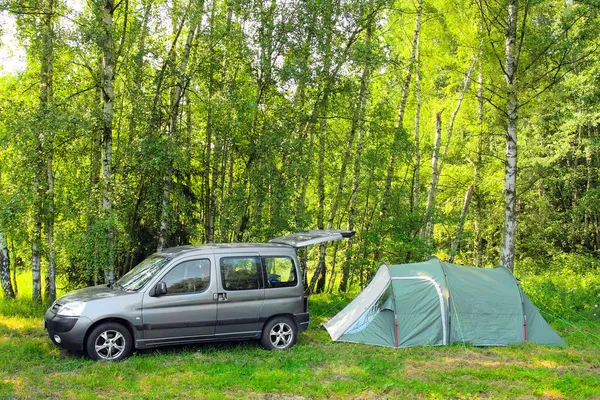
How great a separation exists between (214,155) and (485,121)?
38.4ft

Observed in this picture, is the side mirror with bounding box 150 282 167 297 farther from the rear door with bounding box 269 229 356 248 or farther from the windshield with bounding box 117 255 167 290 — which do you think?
the rear door with bounding box 269 229 356 248

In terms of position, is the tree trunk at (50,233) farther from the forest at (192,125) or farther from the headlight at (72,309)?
the headlight at (72,309)

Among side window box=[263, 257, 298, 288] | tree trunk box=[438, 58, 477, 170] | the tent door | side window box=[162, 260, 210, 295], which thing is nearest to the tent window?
the tent door

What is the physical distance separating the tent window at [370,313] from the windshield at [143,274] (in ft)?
11.9

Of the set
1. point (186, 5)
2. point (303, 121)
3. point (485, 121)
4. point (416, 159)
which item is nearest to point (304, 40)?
point (303, 121)

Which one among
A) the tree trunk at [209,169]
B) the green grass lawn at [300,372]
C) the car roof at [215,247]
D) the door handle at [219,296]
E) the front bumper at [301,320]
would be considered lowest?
the green grass lawn at [300,372]

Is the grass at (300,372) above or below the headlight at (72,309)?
below

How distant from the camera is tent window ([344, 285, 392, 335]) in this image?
873 cm

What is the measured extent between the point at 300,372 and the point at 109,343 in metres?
2.80

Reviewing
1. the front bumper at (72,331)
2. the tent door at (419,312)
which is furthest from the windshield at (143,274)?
the tent door at (419,312)

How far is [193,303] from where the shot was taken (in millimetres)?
7336

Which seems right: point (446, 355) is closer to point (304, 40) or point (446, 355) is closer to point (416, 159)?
A: point (304, 40)

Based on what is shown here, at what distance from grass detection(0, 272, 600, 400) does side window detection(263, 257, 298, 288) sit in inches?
43.8

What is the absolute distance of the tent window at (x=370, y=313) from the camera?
344 inches
